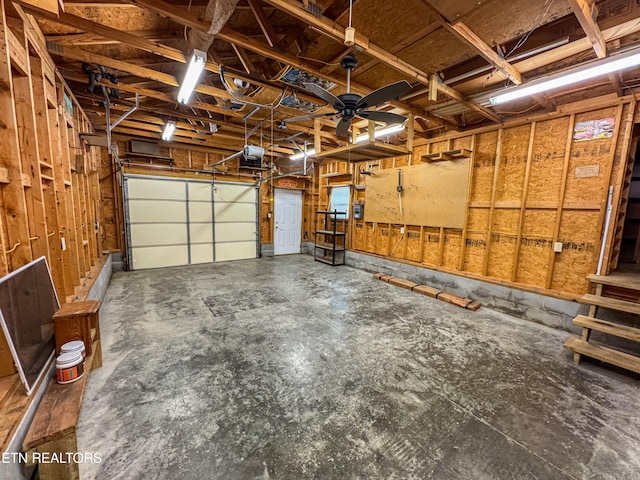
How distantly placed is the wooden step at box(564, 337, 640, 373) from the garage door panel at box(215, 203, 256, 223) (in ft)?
25.1

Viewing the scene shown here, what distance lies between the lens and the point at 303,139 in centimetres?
647

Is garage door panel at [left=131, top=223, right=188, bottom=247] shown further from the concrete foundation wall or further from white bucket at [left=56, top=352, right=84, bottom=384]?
the concrete foundation wall

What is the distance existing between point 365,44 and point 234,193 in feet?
20.9

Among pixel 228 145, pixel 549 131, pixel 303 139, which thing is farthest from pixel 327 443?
pixel 228 145

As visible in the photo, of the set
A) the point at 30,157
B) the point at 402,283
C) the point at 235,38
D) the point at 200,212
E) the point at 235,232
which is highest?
the point at 235,38

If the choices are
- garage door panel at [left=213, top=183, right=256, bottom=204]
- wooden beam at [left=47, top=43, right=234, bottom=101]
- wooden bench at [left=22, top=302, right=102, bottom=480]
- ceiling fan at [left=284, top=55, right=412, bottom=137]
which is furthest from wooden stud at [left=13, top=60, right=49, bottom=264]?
garage door panel at [left=213, top=183, right=256, bottom=204]

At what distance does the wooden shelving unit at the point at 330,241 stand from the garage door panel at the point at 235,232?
85.3 inches

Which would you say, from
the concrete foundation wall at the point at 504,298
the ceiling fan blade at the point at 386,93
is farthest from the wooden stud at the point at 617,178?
the ceiling fan blade at the point at 386,93

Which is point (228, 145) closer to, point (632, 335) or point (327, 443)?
point (327, 443)

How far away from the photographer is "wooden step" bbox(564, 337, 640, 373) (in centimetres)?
252

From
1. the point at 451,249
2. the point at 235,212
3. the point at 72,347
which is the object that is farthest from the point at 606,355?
the point at 235,212

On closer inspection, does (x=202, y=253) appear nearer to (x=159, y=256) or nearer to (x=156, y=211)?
(x=159, y=256)

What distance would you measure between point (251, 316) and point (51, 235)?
2445 mm

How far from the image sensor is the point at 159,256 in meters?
6.85
